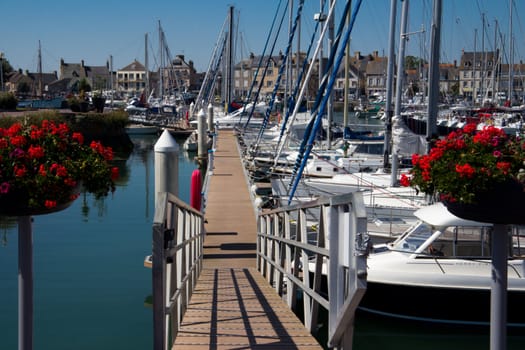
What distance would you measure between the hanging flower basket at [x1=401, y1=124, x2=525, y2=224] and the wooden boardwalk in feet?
5.39

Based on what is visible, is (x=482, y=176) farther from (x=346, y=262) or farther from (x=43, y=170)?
(x=43, y=170)

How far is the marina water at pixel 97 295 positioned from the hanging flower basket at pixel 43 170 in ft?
23.1

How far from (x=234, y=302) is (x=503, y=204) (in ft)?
12.2

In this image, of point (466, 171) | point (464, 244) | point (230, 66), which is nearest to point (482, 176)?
point (466, 171)

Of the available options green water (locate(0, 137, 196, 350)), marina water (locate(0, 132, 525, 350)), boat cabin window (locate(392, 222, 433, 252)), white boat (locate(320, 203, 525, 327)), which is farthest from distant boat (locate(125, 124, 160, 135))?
white boat (locate(320, 203, 525, 327))

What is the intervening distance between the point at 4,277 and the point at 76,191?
1204 centimetres

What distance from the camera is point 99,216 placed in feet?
82.0

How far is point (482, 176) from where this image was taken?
5.23 m

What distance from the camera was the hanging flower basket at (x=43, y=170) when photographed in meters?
4.78

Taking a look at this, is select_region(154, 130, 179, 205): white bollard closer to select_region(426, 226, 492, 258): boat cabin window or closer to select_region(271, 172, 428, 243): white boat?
select_region(271, 172, 428, 243): white boat

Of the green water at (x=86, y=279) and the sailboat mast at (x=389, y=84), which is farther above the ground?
the sailboat mast at (x=389, y=84)

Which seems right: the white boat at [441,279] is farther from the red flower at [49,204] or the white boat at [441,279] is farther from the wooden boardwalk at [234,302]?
the red flower at [49,204]

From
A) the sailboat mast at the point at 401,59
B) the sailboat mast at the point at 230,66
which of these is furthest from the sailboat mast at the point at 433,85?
the sailboat mast at the point at 230,66

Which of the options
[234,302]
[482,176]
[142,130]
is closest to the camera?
[482,176]
